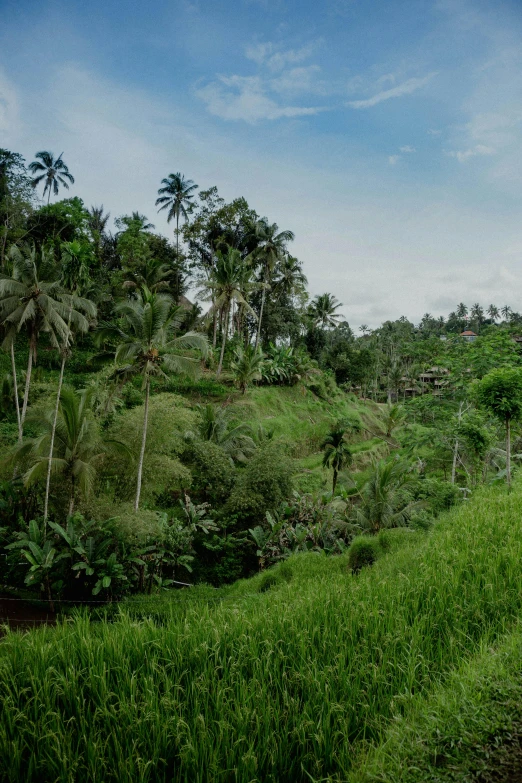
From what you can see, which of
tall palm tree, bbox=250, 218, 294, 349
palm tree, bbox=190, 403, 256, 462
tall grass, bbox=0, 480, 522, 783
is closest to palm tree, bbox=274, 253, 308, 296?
tall palm tree, bbox=250, 218, 294, 349

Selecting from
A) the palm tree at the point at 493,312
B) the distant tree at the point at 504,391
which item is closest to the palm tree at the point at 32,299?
the distant tree at the point at 504,391

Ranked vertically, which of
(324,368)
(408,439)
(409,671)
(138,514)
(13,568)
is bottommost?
(13,568)

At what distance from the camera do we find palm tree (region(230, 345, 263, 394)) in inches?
1104

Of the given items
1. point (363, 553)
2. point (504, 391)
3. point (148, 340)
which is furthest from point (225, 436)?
point (504, 391)

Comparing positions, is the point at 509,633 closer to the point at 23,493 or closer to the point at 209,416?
the point at 23,493

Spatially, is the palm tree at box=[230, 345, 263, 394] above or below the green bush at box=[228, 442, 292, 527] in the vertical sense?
above

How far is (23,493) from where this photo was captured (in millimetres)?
14195

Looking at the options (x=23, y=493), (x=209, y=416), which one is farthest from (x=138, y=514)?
(x=209, y=416)

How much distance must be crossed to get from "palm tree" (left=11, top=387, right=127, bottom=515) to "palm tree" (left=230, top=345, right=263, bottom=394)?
15.5m

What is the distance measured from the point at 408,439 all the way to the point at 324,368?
88.6 feet

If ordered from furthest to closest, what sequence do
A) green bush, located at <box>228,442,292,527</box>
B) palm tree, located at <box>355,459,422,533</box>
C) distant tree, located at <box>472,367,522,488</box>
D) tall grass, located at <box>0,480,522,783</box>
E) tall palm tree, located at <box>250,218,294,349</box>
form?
1. tall palm tree, located at <box>250,218,294,349</box>
2. green bush, located at <box>228,442,292,527</box>
3. palm tree, located at <box>355,459,422,533</box>
4. distant tree, located at <box>472,367,522,488</box>
5. tall grass, located at <box>0,480,522,783</box>

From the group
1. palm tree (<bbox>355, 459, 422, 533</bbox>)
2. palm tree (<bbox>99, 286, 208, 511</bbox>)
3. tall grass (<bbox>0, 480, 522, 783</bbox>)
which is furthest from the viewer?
palm tree (<bbox>355, 459, 422, 533</bbox>)

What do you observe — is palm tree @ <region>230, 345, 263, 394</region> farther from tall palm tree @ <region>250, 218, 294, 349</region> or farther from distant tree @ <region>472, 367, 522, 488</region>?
distant tree @ <region>472, 367, 522, 488</region>

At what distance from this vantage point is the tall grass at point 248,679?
3206mm
